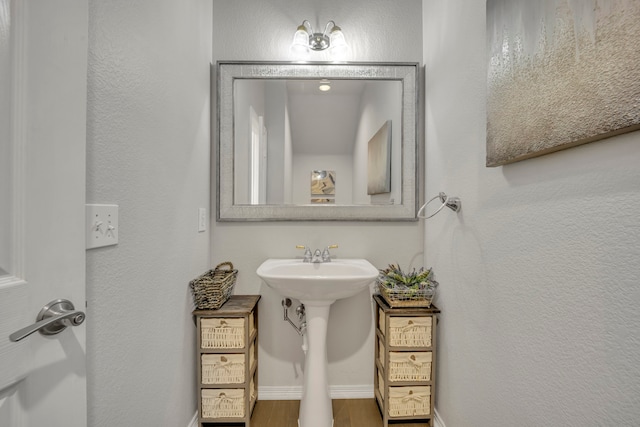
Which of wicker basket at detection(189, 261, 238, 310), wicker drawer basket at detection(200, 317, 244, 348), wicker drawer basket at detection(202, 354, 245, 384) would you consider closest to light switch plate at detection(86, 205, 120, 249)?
wicker basket at detection(189, 261, 238, 310)

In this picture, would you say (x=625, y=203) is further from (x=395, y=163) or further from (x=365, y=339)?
(x=365, y=339)

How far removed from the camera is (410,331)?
1.47m

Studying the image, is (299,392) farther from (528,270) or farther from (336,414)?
(528,270)

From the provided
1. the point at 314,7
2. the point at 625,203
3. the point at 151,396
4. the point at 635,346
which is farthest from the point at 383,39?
the point at 151,396

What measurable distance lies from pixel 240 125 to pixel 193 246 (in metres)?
0.76

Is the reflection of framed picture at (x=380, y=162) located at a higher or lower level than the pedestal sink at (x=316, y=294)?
higher

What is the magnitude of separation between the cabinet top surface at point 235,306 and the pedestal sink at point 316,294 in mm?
212

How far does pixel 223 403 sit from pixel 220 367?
0.60 feet

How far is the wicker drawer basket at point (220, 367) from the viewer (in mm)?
1442

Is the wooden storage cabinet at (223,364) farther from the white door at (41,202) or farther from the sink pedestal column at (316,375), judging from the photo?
the white door at (41,202)

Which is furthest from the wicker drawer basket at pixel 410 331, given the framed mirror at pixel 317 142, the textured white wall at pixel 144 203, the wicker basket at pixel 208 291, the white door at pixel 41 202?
the white door at pixel 41 202

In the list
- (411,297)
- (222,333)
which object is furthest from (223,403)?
(411,297)

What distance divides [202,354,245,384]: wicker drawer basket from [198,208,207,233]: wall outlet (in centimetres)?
63

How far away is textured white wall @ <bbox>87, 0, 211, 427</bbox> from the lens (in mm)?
805
